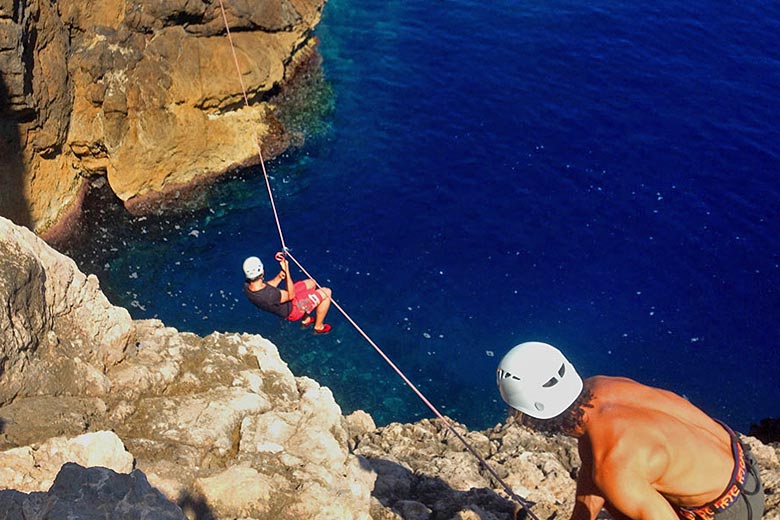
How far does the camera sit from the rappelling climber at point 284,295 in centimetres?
1220

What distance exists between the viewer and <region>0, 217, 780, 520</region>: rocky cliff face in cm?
587

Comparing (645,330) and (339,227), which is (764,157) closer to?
(645,330)

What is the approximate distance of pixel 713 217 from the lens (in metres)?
18.4

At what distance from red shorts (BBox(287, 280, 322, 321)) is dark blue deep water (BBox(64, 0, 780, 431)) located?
2.22 metres

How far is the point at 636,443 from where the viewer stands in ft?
14.7

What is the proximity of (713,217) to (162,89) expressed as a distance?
14.6 metres

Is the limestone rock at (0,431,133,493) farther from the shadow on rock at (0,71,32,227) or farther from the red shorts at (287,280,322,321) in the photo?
the shadow on rock at (0,71,32,227)

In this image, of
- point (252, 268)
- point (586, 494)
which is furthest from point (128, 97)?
point (586, 494)

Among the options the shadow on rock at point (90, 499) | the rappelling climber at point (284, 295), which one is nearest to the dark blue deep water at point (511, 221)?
the rappelling climber at point (284, 295)

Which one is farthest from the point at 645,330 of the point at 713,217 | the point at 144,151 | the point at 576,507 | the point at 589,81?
the point at 144,151

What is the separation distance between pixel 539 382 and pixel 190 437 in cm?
359

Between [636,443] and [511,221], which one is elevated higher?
[636,443]

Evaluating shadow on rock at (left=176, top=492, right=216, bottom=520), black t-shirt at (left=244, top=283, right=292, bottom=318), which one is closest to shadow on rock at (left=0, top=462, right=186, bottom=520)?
shadow on rock at (left=176, top=492, right=216, bottom=520)

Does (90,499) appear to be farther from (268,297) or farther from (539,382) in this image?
(268,297)
